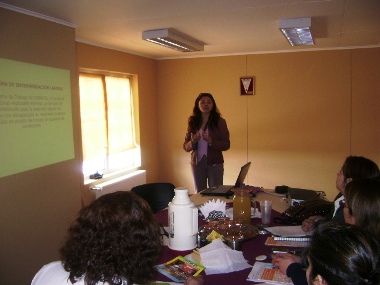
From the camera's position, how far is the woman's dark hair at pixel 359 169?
2.28m

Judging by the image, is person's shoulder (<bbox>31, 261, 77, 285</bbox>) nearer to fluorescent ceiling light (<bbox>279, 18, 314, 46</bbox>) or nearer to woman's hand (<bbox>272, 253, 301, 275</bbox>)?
woman's hand (<bbox>272, 253, 301, 275</bbox>)

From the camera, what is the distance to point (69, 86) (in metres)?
3.60

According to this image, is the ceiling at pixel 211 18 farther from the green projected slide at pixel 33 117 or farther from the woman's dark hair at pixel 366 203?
the woman's dark hair at pixel 366 203

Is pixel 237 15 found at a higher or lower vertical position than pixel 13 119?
higher

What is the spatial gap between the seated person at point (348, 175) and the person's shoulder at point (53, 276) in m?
1.52

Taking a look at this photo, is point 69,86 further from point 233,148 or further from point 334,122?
point 334,122

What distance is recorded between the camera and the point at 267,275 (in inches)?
67.9

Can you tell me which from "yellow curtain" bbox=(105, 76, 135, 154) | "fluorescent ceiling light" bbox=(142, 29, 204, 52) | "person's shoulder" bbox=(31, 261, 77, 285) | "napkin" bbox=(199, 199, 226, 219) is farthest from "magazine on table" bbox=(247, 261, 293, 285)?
"yellow curtain" bbox=(105, 76, 135, 154)

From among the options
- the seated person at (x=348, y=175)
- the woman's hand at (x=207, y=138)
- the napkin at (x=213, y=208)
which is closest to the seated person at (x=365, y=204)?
the seated person at (x=348, y=175)

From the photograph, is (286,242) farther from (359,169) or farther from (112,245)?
(112,245)

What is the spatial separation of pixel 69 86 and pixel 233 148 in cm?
304

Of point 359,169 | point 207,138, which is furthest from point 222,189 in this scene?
point 359,169

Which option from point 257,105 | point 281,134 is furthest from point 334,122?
point 257,105

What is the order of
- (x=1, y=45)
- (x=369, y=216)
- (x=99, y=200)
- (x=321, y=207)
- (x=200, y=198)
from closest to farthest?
(x=99, y=200) < (x=369, y=216) < (x=321, y=207) < (x=1, y=45) < (x=200, y=198)
